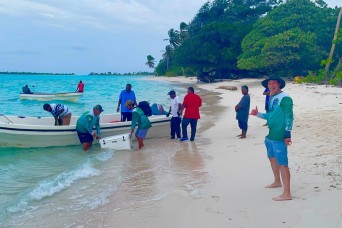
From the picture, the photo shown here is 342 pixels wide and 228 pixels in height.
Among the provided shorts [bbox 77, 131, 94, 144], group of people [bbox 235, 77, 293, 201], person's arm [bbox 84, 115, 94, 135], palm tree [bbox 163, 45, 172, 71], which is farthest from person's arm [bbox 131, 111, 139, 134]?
palm tree [bbox 163, 45, 172, 71]

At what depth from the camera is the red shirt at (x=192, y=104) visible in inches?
375

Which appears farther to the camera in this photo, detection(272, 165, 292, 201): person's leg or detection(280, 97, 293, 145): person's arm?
detection(272, 165, 292, 201): person's leg

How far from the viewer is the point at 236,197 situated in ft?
16.2

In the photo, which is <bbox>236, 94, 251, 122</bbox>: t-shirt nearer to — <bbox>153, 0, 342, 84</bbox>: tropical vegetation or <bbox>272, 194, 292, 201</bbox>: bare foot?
<bbox>272, 194, 292, 201</bbox>: bare foot

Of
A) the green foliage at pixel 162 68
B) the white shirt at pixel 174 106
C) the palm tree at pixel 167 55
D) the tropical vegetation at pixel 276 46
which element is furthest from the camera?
the green foliage at pixel 162 68

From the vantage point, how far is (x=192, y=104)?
955 centimetres

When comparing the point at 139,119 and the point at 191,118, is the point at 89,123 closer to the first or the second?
A: the point at 139,119

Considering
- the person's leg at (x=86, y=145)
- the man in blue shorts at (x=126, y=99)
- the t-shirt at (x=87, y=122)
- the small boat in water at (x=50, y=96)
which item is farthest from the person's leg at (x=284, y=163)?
the small boat in water at (x=50, y=96)

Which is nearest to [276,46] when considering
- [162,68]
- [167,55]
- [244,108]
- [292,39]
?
[292,39]

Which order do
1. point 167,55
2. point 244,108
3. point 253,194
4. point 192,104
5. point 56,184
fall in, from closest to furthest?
1. point 253,194
2. point 56,184
3. point 192,104
4. point 244,108
5. point 167,55

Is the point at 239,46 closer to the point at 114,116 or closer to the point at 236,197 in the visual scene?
the point at 114,116

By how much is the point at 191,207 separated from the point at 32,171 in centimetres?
438

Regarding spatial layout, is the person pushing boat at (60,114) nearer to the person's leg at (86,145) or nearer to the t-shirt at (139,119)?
the person's leg at (86,145)

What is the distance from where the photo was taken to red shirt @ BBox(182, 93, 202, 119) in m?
9.52
